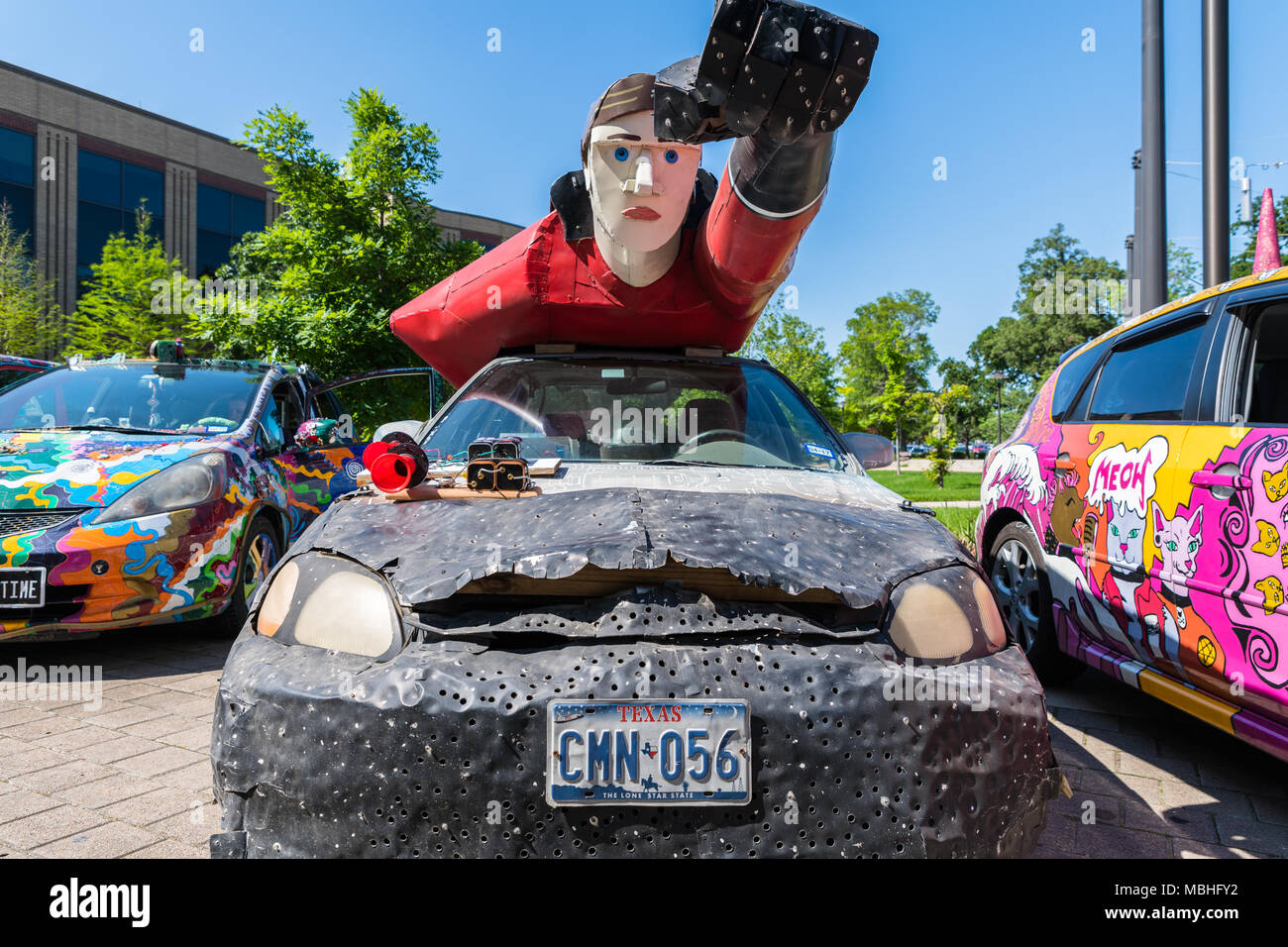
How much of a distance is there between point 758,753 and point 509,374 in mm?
2069

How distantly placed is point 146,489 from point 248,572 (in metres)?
0.86

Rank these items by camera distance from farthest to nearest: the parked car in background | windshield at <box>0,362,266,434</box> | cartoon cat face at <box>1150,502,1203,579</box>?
1. the parked car in background
2. windshield at <box>0,362,266,434</box>
3. cartoon cat face at <box>1150,502,1203,579</box>

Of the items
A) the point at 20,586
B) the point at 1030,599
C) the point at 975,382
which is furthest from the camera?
the point at 975,382

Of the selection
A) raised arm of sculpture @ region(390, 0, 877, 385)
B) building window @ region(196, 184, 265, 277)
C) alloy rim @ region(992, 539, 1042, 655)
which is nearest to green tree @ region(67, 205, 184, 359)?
building window @ region(196, 184, 265, 277)

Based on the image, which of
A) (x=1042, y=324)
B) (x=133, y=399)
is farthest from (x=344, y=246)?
(x=1042, y=324)

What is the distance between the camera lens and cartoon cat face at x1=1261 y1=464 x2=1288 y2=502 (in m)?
2.45

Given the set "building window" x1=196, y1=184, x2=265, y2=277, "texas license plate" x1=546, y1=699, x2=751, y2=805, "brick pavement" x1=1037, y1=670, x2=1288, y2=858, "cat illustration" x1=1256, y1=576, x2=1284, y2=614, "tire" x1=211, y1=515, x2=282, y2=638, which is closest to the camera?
"texas license plate" x1=546, y1=699, x2=751, y2=805

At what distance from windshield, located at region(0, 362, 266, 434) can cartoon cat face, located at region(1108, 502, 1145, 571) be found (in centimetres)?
487

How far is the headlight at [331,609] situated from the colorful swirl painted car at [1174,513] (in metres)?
2.51

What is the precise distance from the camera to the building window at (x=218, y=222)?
98.3 feet

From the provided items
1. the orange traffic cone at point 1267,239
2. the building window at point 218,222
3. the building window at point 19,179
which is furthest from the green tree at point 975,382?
the orange traffic cone at point 1267,239

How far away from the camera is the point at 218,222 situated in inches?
1202

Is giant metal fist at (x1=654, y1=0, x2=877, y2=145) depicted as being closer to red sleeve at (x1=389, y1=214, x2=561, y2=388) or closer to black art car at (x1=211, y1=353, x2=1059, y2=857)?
black art car at (x1=211, y1=353, x2=1059, y2=857)

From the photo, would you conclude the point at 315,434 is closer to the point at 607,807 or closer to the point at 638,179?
the point at 638,179
